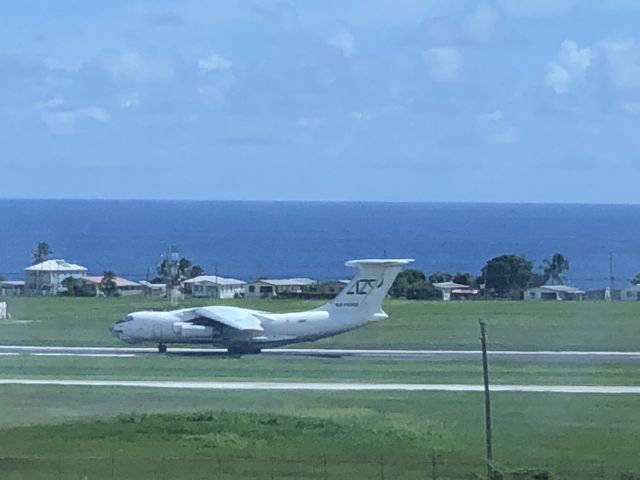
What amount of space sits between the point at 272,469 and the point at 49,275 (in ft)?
393

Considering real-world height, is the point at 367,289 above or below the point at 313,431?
above

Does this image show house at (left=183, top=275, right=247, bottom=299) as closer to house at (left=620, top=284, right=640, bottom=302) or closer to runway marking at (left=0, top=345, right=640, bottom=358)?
house at (left=620, top=284, right=640, bottom=302)

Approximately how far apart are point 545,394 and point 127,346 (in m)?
25.8

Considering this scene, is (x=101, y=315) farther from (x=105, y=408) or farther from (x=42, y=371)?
(x=105, y=408)

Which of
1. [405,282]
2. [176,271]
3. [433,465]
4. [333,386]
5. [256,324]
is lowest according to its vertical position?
[433,465]

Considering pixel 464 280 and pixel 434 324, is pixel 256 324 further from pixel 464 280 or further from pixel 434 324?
pixel 464 280

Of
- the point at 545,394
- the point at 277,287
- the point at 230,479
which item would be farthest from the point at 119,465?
the point at 277,287

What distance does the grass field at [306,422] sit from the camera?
32.2 metres

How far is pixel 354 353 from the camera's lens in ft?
201

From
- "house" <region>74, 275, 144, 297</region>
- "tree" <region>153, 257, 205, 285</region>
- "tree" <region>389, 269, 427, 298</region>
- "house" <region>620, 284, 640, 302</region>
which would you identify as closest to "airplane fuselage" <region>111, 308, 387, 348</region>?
"tree" <region>389, 269, 427, 298</region>

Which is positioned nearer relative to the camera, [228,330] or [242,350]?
[228,330]

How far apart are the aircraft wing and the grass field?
203cm

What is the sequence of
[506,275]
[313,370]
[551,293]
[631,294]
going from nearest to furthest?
[313,370] < [631,294] < [551,293] < [506,275]

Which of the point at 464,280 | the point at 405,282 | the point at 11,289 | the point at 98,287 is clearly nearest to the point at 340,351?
the point at 405,282
